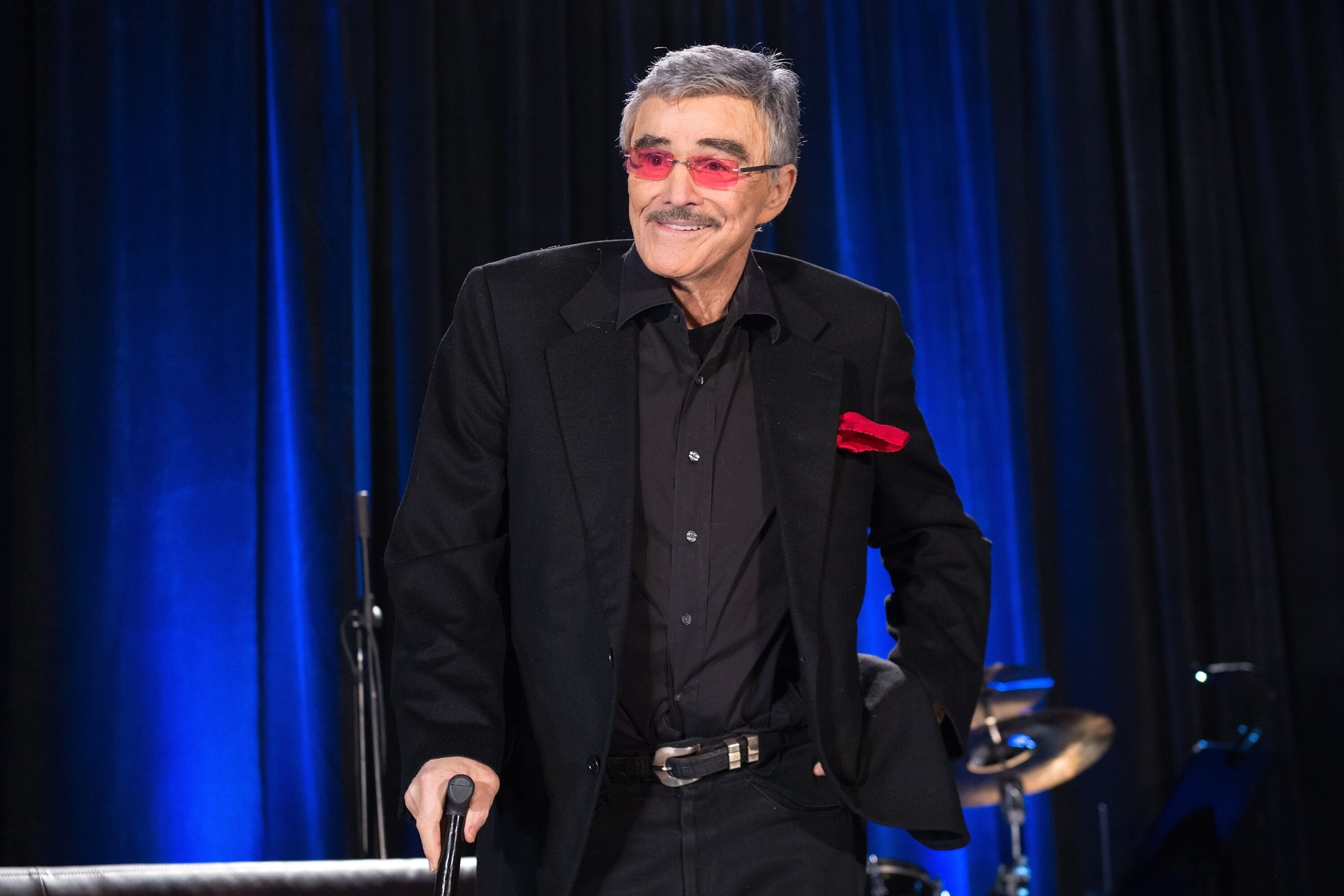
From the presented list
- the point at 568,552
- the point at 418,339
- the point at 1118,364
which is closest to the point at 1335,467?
the point at 1118,364

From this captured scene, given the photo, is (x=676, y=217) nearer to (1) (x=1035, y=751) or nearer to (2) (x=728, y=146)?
(2) (x=728, y=146)

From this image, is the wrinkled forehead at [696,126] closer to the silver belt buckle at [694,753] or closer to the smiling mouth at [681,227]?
the smiling mouth at [681,227]

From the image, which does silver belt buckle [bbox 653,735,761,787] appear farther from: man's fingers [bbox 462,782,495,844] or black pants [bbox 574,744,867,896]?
man's fingers [bbox 462,782,495,844]

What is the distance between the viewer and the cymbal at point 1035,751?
149 inches

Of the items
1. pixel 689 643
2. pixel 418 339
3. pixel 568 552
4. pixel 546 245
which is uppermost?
pixel 546 245

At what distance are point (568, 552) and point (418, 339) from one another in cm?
276

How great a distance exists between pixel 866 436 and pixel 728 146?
433 mm

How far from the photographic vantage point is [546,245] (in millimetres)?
4219

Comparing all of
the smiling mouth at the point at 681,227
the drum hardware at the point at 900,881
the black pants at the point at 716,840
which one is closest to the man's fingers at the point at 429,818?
the black pants at the point at 716,840

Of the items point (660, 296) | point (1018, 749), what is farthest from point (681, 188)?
→ point (1018, 749)

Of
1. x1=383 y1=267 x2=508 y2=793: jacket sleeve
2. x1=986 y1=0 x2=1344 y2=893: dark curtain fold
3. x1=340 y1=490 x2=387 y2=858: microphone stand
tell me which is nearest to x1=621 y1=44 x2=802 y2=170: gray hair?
x1=383 y1=267 x2=508 y2=793: jacket sleeve

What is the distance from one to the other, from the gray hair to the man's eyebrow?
0.17 feet

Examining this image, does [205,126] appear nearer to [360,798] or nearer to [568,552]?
[360,798]

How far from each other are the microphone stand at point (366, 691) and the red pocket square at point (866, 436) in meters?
1.85
